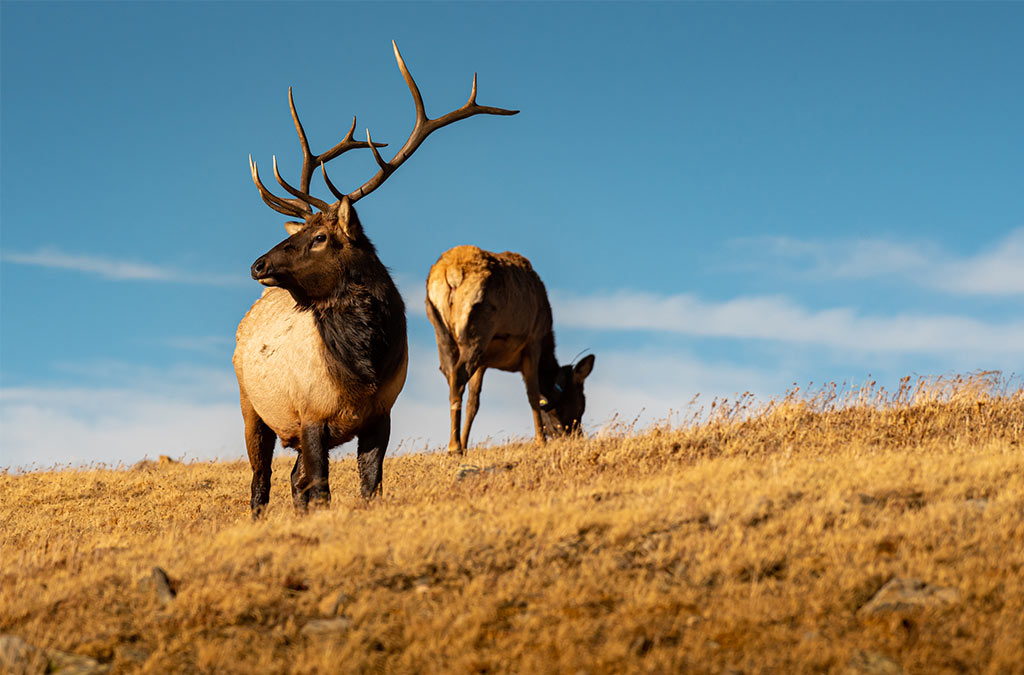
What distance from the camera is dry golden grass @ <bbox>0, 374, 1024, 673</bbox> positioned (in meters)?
5.23

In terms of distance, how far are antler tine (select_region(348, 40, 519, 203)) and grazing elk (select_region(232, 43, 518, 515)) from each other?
0.8 inches

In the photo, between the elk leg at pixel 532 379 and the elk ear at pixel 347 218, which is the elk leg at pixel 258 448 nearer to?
the elk ear at pixel 347 218

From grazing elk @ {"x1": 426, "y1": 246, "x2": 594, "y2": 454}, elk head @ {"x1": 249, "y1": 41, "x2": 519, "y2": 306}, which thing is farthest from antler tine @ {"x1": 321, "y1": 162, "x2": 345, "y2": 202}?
grazing elk @ {"x1": 426, "y1": 246, "x2": 594, "y2": 454}

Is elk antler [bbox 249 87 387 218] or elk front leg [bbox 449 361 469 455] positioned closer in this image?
elk antler [bbox 249 87 387 218]

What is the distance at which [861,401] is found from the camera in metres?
13.2

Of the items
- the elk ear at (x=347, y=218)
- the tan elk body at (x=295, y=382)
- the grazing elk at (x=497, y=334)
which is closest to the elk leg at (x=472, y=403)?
the grazing elk at (x=497, y=334)

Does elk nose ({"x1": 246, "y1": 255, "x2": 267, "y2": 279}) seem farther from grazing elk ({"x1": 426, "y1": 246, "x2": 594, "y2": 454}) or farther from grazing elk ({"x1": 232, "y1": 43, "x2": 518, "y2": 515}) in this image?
grazing elk ({"x1": 426, "y1": 246, "x2": 594, "y2": 454})

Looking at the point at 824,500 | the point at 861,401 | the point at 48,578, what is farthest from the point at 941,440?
the point at 48,578

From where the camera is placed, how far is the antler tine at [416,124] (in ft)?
33.6

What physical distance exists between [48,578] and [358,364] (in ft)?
11.5

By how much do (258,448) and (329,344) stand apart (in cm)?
253

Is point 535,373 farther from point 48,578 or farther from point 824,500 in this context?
point 48,578

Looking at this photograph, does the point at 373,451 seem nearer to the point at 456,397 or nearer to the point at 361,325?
the point at 361,325

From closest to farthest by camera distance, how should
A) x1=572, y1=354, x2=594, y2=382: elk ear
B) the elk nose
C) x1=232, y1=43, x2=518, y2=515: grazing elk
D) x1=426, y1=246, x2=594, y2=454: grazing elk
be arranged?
the elk nose, x1=232, y1=43, x2=518, y2=515: grazing elk, x1=426, y1=246, x2=594, y2=454: grazing elk, x1=572, y1=354, x2=594, y2=382: elk ear
